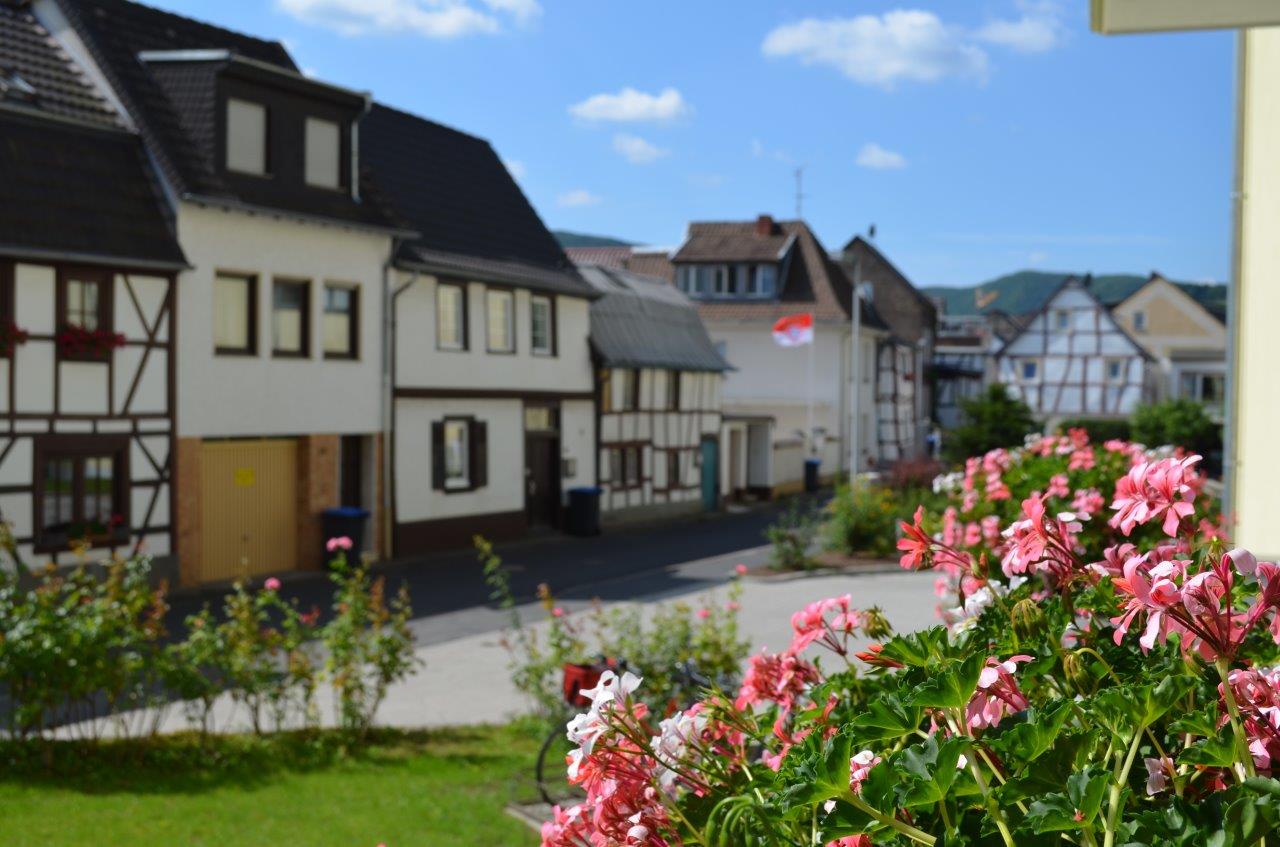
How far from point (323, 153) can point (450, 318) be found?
466 centimetres

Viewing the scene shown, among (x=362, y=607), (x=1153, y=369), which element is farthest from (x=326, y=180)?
(x=1153, y=369)

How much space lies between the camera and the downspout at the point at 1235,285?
30.8 feet

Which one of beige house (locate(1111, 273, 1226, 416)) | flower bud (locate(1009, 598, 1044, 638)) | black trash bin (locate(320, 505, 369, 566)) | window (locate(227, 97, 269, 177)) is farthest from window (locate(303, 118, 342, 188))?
beige house (locate(1111, 273, 1226, 416))

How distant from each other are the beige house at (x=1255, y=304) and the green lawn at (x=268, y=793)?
4898mm

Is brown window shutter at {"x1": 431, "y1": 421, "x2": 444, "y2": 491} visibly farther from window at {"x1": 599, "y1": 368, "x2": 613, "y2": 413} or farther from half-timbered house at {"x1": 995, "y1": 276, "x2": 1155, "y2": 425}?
half-timbered house at {"x1": 995, "y1": 276, "x2": 1155, "y2": 425}

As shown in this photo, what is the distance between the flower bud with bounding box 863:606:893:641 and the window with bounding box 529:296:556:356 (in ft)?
92.1

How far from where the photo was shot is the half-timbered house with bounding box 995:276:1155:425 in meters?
65.2

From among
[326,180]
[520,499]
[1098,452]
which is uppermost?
[326,180]

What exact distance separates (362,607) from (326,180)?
1461cm

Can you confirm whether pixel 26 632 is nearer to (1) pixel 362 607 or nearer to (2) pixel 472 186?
(1) pixel 362 607

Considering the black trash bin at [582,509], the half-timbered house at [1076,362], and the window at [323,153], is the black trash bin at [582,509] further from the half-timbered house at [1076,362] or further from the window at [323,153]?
the half-timbered house at [1076,362]

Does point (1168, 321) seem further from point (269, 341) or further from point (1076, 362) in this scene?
point (269, 341)

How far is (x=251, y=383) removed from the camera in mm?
22766

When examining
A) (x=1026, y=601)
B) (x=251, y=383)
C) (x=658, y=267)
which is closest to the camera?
(x=1026, y=601)
